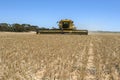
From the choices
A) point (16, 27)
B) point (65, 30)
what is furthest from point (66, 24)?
point (16, 27)

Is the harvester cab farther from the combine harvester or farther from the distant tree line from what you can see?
the distant tree line

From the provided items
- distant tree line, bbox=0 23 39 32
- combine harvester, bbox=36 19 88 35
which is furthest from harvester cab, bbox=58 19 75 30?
distant tree line, bbox=0 23 39 32

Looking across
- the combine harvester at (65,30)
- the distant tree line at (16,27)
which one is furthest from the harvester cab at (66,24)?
the distant tree line at (16,27)

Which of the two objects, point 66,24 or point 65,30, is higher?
point 66,24

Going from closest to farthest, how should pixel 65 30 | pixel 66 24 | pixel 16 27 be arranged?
1. pixel 65 30
2. pixel 66 24
3. pixel 16 27

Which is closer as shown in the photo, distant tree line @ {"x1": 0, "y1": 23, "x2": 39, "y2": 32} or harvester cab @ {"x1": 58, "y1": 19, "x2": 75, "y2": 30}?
harvester cab @ {"x1": 58, "y1": 19, "x2": 75, "y2": 30}

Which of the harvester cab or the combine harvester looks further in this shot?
the harvester cab

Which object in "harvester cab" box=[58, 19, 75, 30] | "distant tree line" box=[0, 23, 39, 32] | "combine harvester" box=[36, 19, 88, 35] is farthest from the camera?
"distant tree line" box=[0, 23, 39, 32]

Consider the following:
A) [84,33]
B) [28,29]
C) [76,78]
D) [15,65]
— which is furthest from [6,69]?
[28,29]

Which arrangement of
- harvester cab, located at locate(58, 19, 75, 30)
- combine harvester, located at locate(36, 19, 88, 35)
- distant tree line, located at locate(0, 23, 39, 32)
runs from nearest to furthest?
combine harvester, located at locate(36, 19, 88, 35), harvester cab, located at locate(58, 19, 75, 30), distant tree line, located at locate(0, 23, 39, 32)

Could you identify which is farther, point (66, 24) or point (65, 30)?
point (66, 24)

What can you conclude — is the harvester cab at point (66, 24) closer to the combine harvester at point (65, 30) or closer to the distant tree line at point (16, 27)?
the combine harvester at point (65, 30)

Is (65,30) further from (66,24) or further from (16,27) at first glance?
(16,27)

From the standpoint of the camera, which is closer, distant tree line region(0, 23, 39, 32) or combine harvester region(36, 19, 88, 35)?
combine harvester region(36, 19, 88, 35)
